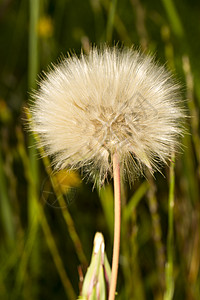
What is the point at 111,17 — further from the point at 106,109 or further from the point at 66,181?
the point at 106,109

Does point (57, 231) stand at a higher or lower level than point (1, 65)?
lower

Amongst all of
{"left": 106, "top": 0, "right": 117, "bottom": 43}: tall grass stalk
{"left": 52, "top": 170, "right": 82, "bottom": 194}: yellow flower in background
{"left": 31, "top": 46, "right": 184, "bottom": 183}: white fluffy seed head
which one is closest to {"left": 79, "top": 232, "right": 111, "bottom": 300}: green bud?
{"left": 31, "top": 46, "right": 184, "bottom": 183}: white fluffy seed head

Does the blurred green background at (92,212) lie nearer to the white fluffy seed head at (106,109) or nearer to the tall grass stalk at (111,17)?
the tall grass stalk at (111,17)

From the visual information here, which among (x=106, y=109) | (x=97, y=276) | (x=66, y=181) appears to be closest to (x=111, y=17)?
(x=66, y=181)

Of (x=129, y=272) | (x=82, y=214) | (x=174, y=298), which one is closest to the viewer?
(x=129, y=272)

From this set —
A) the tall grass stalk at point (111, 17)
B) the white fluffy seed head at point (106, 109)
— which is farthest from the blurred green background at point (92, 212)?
the white fluffy seed head at point (106, 109)

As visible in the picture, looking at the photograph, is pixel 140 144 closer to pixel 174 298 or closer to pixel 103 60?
pixel 103 60

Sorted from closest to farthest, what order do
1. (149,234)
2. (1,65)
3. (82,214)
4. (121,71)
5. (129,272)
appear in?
1. (121,71)
2. (129,272)
3. (149,234)
4. (82,214)
5. (1,65)

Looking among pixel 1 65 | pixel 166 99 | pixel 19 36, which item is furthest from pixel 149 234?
pixel 19 36
